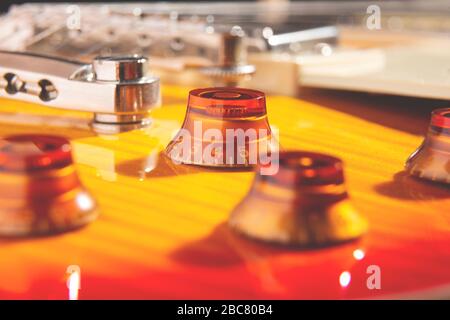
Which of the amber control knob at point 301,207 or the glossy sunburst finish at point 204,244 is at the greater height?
the amber control knob at point 301,207

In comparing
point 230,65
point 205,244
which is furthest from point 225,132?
point 230,65

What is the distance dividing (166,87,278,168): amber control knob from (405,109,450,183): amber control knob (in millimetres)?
148

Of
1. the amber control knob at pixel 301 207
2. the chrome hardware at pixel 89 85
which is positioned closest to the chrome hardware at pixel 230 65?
the chrome hardware at pixel 89 85

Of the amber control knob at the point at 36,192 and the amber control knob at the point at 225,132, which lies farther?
the amber control knob at the point at 225,132

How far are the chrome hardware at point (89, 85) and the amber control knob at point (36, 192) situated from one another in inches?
14.1

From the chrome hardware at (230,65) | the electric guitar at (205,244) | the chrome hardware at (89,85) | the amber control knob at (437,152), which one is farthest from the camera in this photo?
the chrome hardware at (230,65)

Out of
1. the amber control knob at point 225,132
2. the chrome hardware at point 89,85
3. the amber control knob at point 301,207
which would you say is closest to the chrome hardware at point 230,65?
the chrome hardware at point 89,85

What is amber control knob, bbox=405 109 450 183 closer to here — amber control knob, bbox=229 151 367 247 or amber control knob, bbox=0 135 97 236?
amber control knob, bbox=229 151 367 247

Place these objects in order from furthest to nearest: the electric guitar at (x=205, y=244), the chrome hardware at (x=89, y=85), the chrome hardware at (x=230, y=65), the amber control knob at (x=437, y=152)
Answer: the chrome hardware at (x=230, y=65) < the chrome hardware at (x=89, y=85) < the amber control knob at (x=437, y=152) < the electric guitar at (x=205, y=244)

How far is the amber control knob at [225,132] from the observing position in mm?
644

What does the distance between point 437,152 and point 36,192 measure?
1.22 feet

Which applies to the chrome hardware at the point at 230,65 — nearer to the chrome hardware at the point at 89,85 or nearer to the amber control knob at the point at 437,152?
the chrome hardware at the point at 89,85


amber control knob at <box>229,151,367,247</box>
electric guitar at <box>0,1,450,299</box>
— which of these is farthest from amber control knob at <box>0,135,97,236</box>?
amber control knob at <box>229,151,367,247</box>
